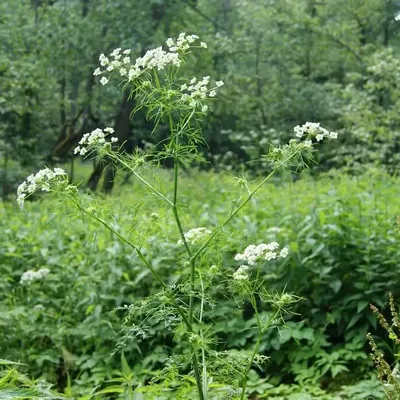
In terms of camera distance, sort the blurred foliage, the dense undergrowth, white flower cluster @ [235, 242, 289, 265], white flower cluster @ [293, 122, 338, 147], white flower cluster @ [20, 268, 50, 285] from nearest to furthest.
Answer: white flower cluster @ [235, 242, 289, 265] → white flower cluster @ [293, 122, 338, 147] → the dense undergrowth → white flower cluster @ [20, 268, 50, 285] → the blurred foliage

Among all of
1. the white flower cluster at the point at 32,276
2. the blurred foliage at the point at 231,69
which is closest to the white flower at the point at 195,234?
the white flower cluster at the point at 32,276

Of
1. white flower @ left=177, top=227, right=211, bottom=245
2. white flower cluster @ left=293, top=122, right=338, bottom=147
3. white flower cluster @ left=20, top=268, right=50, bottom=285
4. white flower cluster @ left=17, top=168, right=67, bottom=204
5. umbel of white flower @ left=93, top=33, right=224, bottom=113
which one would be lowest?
white flower cluster @ left=20, top=268, right=50, bottom=285

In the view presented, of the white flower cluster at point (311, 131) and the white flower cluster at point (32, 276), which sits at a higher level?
the white flower cluster at point (311, 131)

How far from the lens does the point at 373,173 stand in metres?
9.09

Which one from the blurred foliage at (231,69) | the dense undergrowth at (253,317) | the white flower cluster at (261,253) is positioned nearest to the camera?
the white flower cluster at (261,253)

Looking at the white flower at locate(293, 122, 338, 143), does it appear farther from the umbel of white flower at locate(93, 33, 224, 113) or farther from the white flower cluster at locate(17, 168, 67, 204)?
the white flower cluster at locate(17, 168, 67, 204)

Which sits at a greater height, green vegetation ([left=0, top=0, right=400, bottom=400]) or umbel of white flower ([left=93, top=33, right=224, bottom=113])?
umbel of white flower ([left=93, top=33, right=224, bottom=113])

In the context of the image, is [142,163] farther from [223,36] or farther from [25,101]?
[223,36]

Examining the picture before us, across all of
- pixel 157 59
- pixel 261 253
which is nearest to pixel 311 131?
pixel 261 253

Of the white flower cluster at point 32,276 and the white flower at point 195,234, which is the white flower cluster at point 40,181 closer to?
the white flower at point 195,234

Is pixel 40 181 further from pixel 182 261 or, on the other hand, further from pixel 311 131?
pixel 311 131

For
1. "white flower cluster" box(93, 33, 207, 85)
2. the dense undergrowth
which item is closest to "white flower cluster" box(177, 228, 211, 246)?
"white flower cluster" box(93, 33, 207, 85)

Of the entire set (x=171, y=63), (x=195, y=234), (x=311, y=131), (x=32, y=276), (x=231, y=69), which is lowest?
(x=231, y=69)

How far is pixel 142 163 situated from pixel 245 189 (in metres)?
0.36
